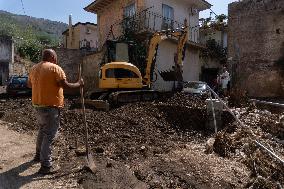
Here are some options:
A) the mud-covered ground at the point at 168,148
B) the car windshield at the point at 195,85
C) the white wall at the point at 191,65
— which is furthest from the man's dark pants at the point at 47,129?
the white wall at the point at 191,65

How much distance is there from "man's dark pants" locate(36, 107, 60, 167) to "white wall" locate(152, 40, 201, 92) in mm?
14024

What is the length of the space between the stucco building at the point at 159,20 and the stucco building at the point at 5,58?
898 centimetres

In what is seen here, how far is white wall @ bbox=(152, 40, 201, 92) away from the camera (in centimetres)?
2120

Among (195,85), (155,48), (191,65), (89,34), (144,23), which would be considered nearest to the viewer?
(155,48)

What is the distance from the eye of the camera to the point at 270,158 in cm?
766

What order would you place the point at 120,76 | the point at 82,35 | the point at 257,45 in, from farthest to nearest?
1. the point at 82,35
2. the point at 257,45
3. the point at 120,76

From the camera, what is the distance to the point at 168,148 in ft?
25.5

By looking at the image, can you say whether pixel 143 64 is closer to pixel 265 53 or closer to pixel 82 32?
pixel 265 53

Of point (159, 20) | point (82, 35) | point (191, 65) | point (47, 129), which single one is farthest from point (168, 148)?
point (82, 35)

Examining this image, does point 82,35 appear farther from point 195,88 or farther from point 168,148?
point 168,148

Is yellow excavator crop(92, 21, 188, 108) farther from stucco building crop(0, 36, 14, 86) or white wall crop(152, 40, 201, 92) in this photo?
stucco building crop(0, 36, 14, 86)

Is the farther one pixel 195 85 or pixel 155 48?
pixel 195 85

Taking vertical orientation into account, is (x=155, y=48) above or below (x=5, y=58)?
below

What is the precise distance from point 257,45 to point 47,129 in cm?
1508
